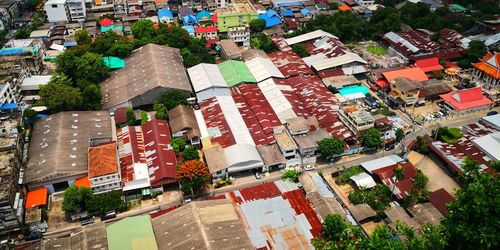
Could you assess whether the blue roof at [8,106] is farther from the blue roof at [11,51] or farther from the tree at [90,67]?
the blue roof at [11,51]

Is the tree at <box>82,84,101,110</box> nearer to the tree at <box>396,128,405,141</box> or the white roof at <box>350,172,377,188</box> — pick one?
the white roof at <box>350,172,377,188</box>

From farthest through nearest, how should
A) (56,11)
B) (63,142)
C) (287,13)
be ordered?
(287,13), (56,11), (63,142)

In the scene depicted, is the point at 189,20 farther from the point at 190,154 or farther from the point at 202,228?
the point at 202,228

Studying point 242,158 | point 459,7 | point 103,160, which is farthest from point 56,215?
point 459,7

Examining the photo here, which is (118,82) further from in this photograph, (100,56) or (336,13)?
(336,13)

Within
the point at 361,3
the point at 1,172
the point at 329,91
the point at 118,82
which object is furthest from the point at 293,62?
the point at 1,172

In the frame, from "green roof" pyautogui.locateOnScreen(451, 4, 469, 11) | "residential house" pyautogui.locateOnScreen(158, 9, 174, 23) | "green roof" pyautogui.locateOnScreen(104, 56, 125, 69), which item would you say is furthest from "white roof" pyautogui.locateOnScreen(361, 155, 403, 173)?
"green roof" pyautogui.locateOnScreen(451, 4, 469, 11)

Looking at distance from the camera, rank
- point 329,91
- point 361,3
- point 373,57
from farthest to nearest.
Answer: point 361,3
point 373,57
point 329,91
